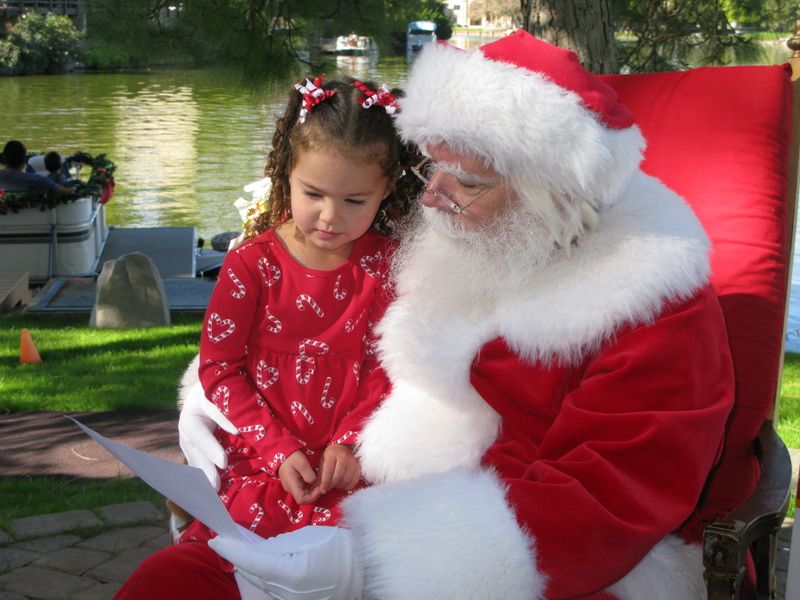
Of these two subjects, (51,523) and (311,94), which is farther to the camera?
(51,523)

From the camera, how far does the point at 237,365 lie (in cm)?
219

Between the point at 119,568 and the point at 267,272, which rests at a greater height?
the point at 267,272

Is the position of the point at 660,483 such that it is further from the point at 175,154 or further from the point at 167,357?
the point at 175,154

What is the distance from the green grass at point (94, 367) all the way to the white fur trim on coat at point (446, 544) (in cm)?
382

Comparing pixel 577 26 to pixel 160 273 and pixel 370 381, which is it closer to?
pixel 370 381

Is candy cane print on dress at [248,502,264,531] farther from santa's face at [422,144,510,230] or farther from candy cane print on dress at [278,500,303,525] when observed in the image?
santa's face at [422,144,510,230]

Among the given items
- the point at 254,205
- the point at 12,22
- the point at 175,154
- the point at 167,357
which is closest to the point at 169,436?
the point at 167,357

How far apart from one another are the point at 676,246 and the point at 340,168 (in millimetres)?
729

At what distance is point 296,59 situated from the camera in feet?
24.7

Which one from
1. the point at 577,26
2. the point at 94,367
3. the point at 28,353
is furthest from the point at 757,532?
the point at 28,353

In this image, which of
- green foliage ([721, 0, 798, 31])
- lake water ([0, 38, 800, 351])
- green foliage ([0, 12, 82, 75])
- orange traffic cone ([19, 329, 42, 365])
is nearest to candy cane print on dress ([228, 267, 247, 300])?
→ orange traffic cone ([19, 329, 42, 365])

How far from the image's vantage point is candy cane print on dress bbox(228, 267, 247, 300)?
2.17 m

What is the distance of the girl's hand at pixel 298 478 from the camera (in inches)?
81.7

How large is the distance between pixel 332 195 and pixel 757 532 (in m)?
1.09
